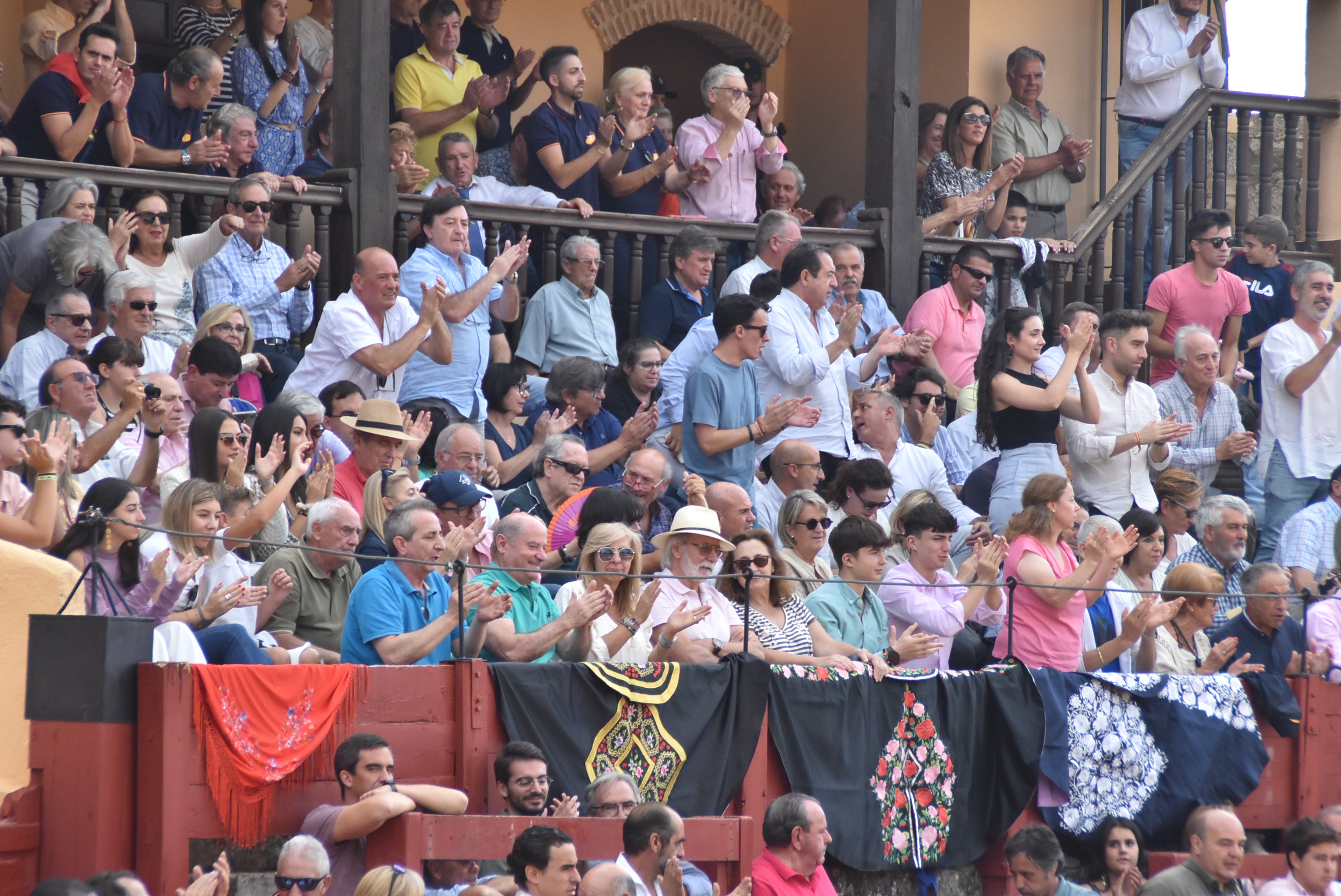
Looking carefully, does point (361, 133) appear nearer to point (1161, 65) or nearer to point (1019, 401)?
point (1019, 401)

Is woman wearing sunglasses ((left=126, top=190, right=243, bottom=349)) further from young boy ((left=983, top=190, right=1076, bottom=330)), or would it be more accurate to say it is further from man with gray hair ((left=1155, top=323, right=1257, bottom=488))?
man with gray hair ((left=1155, top=323, right=1257, bottom=488))

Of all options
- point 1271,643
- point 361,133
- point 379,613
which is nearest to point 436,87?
point 361,133

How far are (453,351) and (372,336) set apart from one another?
1.56ft

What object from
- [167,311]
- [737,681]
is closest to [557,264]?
[167,311]

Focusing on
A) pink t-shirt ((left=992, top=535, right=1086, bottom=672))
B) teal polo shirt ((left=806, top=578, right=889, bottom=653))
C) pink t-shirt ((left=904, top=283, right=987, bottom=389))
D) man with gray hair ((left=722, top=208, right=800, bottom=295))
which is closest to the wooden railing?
pink t-shirt ((left=904, top=283, right=987, bottom=389))

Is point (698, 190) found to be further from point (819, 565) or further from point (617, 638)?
point (617, 638)

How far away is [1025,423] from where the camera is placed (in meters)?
9.91

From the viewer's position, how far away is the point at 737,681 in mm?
7598

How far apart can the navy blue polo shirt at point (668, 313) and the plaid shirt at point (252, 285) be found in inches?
77.8

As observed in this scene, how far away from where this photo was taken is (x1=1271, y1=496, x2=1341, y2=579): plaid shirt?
10234 millimetres

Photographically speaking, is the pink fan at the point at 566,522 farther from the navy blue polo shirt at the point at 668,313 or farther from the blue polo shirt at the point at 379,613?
the navy blue polo shirt at the point at 668,313

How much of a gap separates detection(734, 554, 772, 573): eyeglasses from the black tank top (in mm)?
2317

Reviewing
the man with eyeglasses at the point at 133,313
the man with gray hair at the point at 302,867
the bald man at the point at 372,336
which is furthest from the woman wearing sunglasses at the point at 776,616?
the man with eyeglasses at the point at 133,313

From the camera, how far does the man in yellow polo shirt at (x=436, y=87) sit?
1120cm
